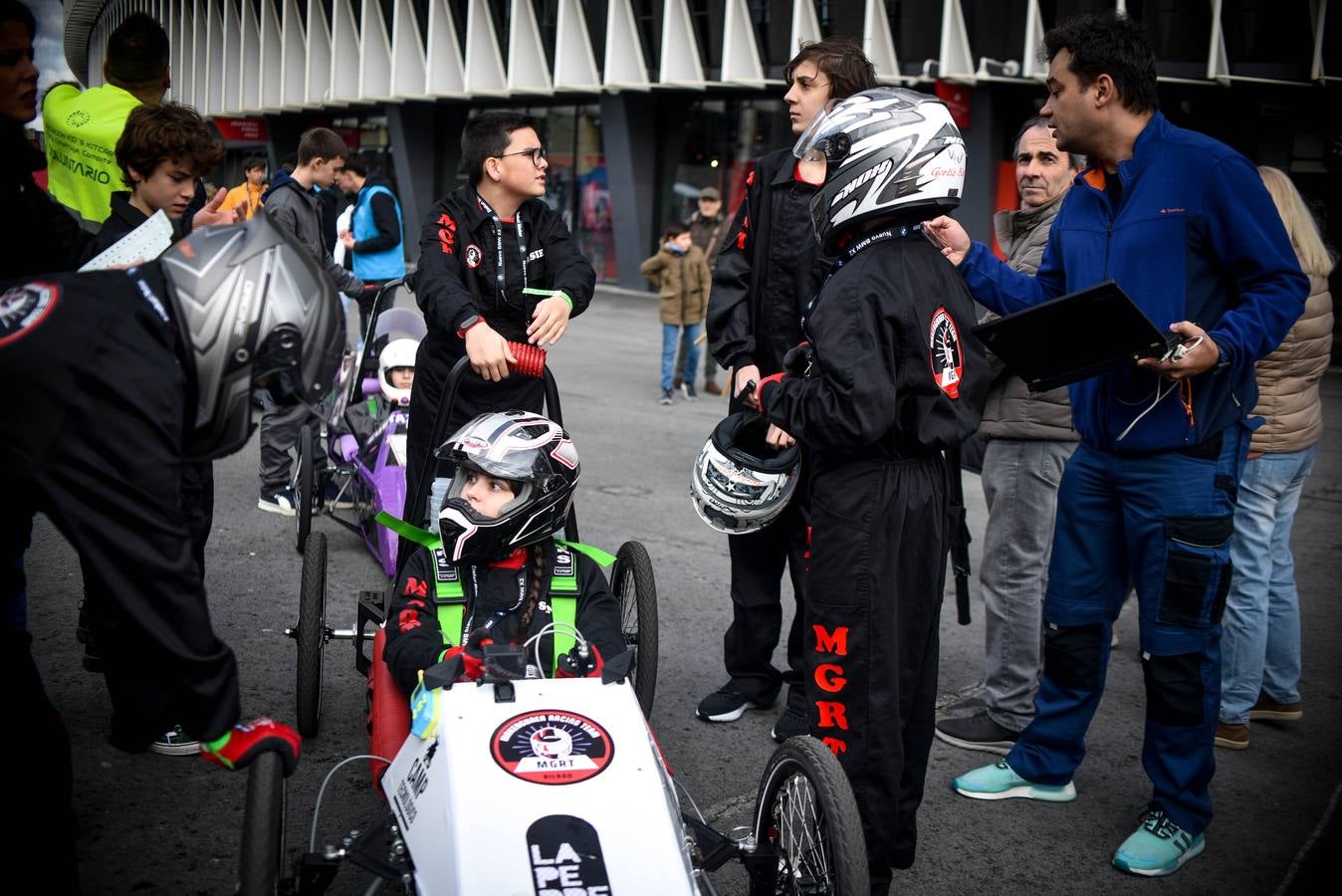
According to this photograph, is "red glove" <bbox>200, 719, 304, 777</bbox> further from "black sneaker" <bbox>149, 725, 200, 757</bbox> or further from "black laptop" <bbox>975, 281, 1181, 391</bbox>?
"black laptop" <bbox>975, 281, 1181, 391</bbox>

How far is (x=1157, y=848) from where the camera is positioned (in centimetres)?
364

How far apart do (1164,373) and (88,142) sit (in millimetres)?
3832

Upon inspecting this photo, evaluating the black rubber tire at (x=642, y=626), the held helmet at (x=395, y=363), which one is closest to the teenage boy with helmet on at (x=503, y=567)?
the black rubber tire at (x=642, y=626)

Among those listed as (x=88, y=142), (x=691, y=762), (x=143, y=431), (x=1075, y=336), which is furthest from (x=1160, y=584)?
(x=88, y=142)

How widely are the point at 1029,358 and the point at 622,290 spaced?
21575mm

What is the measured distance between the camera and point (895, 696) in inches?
123

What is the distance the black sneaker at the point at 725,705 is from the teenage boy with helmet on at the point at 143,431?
2325 millimetres

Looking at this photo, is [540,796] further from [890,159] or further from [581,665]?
[890,159]

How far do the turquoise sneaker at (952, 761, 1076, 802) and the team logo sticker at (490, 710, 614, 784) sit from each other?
5.74ft

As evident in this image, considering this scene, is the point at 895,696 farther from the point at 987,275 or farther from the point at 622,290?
the point at 622,290

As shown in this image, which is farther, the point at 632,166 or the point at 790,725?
the point at 632,166

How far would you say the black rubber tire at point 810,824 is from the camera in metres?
2.53

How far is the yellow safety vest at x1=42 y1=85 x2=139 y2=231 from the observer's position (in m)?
4.35

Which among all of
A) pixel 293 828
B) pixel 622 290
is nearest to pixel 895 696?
pixel 293 828
